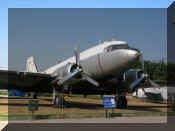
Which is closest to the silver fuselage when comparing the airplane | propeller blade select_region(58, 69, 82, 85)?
the airplane

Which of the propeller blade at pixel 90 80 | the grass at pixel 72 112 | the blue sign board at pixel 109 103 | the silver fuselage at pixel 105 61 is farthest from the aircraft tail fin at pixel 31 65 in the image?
the blue sign board at pixel 109 103

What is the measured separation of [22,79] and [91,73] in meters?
5.86

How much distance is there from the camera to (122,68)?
16812 millimetres

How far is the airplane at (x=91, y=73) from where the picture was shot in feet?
55.0

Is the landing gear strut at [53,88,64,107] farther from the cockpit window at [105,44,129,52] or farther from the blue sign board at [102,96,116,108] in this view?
the blue sign board at [102,96,116,108]

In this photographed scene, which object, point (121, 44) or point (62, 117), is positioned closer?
point (62, 117)

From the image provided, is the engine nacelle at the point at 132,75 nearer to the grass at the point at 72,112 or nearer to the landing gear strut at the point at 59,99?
the grass at the point at 72,112

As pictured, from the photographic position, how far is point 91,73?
18.4m

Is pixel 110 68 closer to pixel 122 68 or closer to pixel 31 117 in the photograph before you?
pixel 122 68

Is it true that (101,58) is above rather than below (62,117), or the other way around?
above

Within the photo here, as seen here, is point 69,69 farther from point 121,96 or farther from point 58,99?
point 121,96

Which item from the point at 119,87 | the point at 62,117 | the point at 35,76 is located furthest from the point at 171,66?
the point at 62,117

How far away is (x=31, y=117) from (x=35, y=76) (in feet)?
22.7

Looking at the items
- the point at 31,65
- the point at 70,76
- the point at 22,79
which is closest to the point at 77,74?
the point at 70,76
